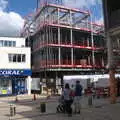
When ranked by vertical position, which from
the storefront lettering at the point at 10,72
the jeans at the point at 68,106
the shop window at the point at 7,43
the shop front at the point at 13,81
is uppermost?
the shop window at the point at 7,43

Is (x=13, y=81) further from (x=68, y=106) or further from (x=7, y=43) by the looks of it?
(x=68, y=106)

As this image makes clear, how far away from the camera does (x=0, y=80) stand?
45.5 metres

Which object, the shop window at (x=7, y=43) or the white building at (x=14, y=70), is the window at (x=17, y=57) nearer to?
the white building at (x=14, y=70)

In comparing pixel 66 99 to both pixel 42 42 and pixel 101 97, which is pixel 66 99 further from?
pixel 42 42

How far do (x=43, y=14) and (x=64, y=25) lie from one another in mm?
4025

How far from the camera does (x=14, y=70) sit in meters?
45.6

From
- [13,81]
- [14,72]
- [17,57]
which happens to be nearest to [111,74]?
[14,72]

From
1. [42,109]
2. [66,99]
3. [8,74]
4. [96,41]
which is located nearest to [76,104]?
[66,99]

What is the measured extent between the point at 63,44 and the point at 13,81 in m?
10.8

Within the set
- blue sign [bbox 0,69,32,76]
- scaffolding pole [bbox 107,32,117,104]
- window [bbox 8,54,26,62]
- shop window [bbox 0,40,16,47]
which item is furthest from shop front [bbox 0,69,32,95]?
scaffolding pole [bbox 107,32,117,104]

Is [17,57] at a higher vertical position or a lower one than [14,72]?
higher

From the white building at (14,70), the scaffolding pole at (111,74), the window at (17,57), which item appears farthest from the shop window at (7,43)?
the scaffolding pole at (111,74)

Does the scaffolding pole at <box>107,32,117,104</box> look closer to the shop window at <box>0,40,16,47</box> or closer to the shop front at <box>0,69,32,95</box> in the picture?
the shop front at <box>0,69,32,95</box>

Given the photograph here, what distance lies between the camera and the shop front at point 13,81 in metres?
45.3
